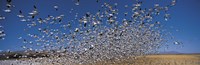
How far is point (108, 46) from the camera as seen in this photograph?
5506 cm

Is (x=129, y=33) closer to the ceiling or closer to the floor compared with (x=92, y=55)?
closer to the ceiling

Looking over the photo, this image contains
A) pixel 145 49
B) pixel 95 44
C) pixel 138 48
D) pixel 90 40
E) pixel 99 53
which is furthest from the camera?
pixel 145 49

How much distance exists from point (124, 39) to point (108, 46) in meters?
2.80

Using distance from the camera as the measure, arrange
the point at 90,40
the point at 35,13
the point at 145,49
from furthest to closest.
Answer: the point at 145,49 → the point at 90,40 → the point at 35,13

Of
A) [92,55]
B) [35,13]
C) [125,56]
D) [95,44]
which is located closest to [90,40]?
[95,44]

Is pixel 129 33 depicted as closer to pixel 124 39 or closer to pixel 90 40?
pixel 124 39

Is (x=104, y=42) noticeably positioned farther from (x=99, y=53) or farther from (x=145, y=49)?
(x=145, y=49)

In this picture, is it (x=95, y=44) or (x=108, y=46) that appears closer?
(x=95, y=44)

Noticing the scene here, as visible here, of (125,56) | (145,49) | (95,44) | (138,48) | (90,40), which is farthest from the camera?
(145,49)

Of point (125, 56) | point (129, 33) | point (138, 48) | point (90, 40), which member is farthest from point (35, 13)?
point (138, 48)

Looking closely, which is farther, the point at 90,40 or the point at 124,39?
the point at 124,39

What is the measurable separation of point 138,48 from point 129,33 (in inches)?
669

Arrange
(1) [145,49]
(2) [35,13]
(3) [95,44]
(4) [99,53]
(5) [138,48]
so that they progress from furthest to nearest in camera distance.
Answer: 1. (1) [145,49]
2. (5) [138,48]
3. (4) [99,53]
4. (3) [95,44]
5. (2) [35,13]

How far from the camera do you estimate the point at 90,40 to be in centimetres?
4597
